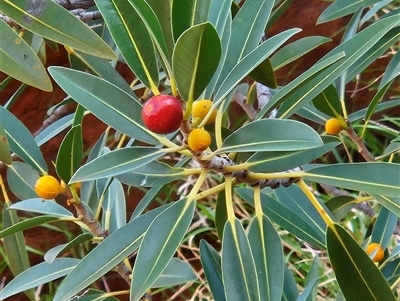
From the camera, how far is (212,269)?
58cm

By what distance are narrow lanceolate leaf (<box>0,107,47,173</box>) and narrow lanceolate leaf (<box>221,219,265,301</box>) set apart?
0.31m

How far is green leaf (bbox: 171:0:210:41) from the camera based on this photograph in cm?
37

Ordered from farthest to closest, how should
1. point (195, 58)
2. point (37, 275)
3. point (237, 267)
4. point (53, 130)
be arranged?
1. point (53, 130)
2. point (37, 275)
3. point (237, 267)
4. point (195, 58)

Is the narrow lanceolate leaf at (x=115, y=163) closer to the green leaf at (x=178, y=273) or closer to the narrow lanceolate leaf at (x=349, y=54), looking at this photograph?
the narrow lanceolate leaf at (x=349, y=54)

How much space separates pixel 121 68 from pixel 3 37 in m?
1.16

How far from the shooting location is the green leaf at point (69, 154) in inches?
21.6

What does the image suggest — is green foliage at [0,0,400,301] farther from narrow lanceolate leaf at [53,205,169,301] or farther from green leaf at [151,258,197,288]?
green leaf at [151,258,197,288]

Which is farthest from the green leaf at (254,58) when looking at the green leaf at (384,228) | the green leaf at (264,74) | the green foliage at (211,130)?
the green leaf at (384,228)

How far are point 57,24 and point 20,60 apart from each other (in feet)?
0.16

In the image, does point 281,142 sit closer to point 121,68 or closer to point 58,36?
point 58,36

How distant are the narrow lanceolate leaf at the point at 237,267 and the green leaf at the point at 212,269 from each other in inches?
4.6

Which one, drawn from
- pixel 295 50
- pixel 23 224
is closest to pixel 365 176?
pixel 295 50

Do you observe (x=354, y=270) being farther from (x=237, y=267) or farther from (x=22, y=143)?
(x=22, y=143)

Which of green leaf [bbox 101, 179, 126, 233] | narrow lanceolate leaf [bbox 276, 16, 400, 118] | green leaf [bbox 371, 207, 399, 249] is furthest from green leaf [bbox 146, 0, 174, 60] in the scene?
green leaf [bbox 371, 207, 399, 249]
